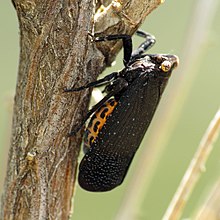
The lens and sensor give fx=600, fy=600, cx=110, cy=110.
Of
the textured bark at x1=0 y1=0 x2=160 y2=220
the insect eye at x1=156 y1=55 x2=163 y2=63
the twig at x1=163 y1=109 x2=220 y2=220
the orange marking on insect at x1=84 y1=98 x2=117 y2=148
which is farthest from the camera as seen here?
the insect eye at x1=156 y1=55 x2=163 y2=63

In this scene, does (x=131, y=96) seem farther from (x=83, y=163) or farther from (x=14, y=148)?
(x=14, y=148)

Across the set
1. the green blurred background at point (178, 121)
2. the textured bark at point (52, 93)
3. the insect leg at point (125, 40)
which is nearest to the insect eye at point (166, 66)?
the insect leg at point (125, 40)

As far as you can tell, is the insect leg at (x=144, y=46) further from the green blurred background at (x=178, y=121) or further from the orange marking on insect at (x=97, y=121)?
the green blurred background at (x=178, y=121)

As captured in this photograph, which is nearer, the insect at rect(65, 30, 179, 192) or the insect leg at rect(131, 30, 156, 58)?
the insect at rect(65, 30, 179, 192)

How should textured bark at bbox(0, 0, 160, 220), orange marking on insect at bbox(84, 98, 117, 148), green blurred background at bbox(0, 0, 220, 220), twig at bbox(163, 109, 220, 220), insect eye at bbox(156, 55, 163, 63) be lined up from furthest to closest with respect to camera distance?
green blurred background at bbox(0, 0, 220, 220), insect eye at bbox(156, 55, 163, 63), orange marking on insect at bbox(84, 98, 117, 148), twig at bbox(163, 109, 220, 220), textured bark at bbox(0, 0, 160, 220)

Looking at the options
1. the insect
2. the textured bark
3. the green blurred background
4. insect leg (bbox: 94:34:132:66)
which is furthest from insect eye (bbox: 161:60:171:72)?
the green blurred background

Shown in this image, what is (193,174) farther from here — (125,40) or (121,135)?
(125,40)

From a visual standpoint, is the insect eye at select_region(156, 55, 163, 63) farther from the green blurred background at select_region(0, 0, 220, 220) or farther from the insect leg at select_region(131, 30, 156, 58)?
the green blurred background at select_region(0, 0, 220, 220)
